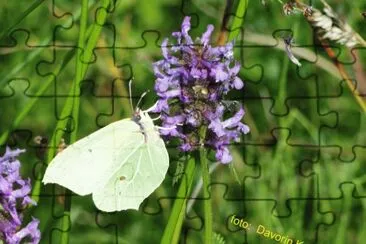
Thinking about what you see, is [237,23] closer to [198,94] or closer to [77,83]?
[198,94]

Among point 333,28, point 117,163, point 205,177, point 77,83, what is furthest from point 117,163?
point 333,28

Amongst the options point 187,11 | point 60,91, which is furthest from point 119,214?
point 187,11

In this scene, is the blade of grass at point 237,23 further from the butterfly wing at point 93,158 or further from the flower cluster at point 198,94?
the butterfly wing at point 93,158

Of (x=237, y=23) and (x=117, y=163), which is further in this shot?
(x=117, y=163)

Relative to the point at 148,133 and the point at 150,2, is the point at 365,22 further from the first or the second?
the point at 148,133
